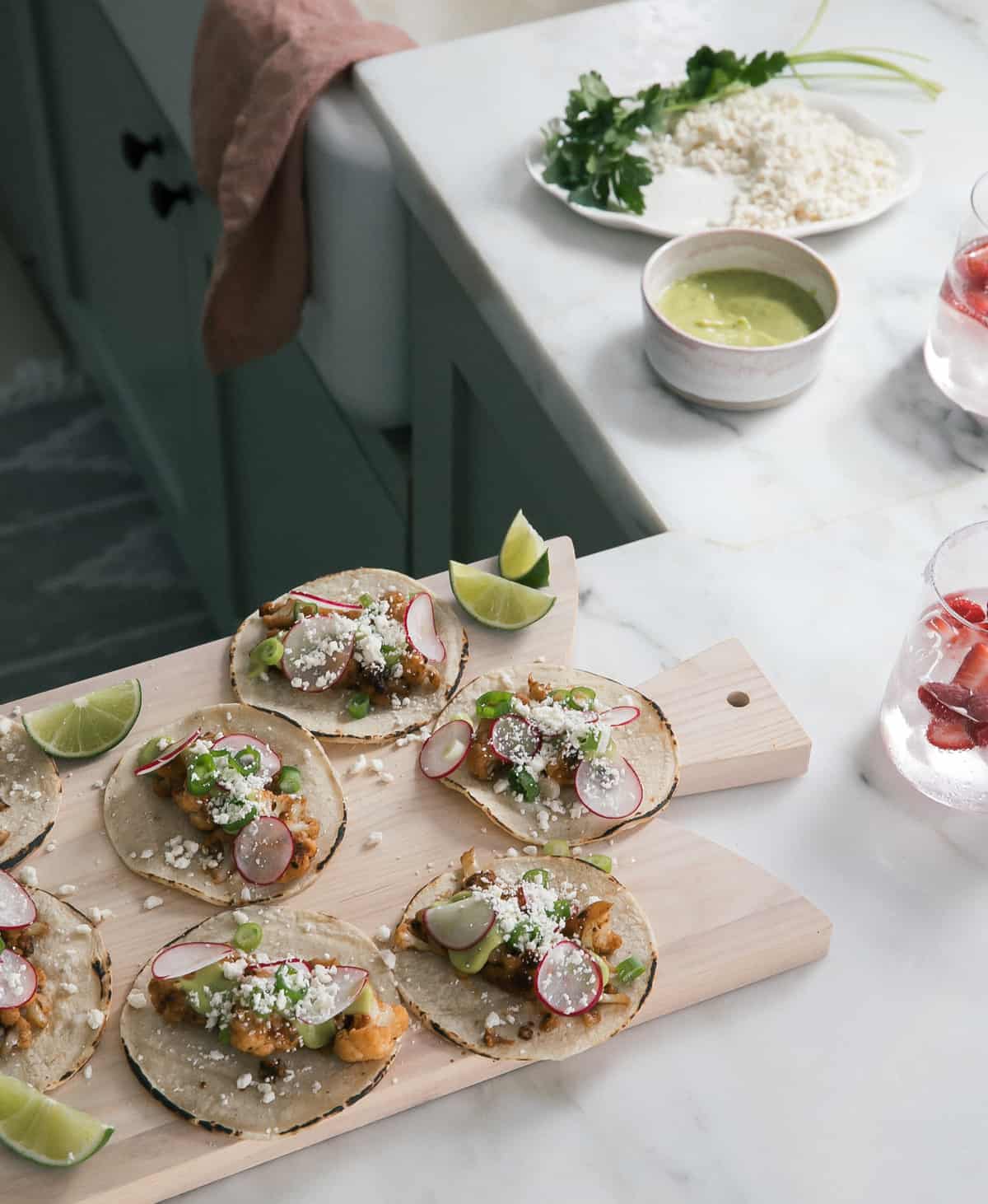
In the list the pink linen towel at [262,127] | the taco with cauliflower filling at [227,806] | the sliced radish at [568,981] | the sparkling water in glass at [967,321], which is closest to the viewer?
the sliced radish at [568,981]

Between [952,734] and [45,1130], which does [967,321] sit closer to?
[952,734]

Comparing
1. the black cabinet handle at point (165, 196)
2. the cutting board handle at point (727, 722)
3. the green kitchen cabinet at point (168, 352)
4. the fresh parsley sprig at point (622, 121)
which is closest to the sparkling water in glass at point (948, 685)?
the cutting board handle at point (727, 722)

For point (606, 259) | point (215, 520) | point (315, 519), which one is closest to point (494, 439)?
point (606, 259)

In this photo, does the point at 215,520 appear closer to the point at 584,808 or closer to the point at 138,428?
the point at 138,428

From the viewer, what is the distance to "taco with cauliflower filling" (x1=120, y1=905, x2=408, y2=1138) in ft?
3.97

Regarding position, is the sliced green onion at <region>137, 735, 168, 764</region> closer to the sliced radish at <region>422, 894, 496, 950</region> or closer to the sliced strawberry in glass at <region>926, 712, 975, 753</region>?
the sliced radish at <region>422, 894, 496, 950</region>

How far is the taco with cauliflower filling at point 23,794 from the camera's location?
1383 millimetres

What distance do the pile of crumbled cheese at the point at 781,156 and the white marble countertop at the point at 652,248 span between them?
66 mm

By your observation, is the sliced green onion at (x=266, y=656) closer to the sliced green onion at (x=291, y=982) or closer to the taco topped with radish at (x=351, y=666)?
the taco topped with radish at (x=351, y=666)

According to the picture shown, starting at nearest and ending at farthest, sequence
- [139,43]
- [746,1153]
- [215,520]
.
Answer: [746,1153] < [139,43] < [215,520]

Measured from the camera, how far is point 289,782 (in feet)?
4.71

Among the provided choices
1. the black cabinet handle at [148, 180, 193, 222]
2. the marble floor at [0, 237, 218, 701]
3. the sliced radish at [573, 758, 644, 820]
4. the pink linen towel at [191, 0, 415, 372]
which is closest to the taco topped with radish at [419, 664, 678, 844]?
the sliced radish at [573, 758, 644, 820]

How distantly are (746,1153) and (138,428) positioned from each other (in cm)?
321

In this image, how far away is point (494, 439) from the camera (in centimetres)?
228
